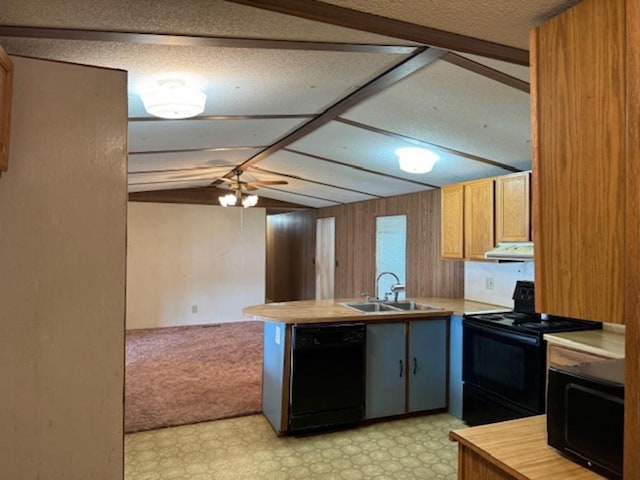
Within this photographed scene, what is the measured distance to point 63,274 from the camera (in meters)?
1.45

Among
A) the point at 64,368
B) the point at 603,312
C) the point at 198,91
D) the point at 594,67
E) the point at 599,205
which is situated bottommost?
the point at 64,368

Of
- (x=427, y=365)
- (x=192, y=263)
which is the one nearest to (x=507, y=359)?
(x=427, y=365)

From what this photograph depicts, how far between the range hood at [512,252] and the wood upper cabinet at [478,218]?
0.50ft

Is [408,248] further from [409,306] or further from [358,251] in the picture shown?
[409,306]

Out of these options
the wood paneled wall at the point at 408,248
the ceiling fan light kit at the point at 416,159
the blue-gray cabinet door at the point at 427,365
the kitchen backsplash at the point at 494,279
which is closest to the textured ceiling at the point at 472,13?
the ceiling fan light kit at the point at 416,159

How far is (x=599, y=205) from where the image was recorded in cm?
104

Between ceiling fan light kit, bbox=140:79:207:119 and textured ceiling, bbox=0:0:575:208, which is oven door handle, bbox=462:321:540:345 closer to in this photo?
textured ceiling, bbox=0:0:575:208

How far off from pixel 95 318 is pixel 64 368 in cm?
18

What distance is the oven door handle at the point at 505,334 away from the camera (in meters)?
2.94

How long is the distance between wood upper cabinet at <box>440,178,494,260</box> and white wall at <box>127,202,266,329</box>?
4309 millimetres

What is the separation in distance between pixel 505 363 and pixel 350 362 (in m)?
1.13

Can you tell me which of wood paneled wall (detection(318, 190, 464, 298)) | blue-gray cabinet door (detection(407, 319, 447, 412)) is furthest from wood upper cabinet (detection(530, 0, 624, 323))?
wood paneled wall (detection(318, 190, 464, 298))

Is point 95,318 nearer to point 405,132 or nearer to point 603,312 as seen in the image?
point 603,312

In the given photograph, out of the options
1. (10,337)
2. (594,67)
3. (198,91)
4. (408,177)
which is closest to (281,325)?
(198,91)
